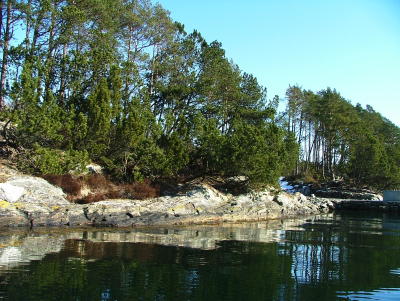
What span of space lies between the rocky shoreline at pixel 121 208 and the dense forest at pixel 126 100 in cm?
169

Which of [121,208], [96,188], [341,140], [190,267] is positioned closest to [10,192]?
[121,208]

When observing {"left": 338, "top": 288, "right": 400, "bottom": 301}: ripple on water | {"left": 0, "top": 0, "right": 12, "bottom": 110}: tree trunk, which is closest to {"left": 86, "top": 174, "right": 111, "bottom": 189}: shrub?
{"left": 0, "top": 0, "right": 12, "bottom": 110}: tree trunk

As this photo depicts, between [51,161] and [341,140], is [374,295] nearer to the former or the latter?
[51,161]

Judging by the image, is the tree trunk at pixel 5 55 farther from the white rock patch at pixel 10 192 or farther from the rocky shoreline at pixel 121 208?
the white rock patch at pixel 10 192

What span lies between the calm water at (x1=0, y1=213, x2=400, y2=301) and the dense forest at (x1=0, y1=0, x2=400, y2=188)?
8.76 m

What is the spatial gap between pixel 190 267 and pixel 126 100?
21.4 metres

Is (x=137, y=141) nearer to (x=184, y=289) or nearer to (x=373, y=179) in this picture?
(x=184, y=289)

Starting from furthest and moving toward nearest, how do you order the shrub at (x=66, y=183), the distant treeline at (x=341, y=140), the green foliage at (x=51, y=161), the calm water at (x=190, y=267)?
the distant treeline at (x=341, y=140) < the shrub at (x=66, y=183) < the green foliage at (x=51, y=161) < the calm water at (x=190, y=267)

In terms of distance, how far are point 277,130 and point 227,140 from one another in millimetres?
5736

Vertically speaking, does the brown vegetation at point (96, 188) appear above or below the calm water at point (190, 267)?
above

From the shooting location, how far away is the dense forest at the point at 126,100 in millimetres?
27047

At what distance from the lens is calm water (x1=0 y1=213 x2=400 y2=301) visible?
36.5 feet

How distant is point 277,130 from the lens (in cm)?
3734

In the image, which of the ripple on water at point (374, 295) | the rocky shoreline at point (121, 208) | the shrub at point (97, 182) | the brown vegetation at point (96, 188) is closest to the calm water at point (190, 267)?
the ripple on water at point (374, 295)
